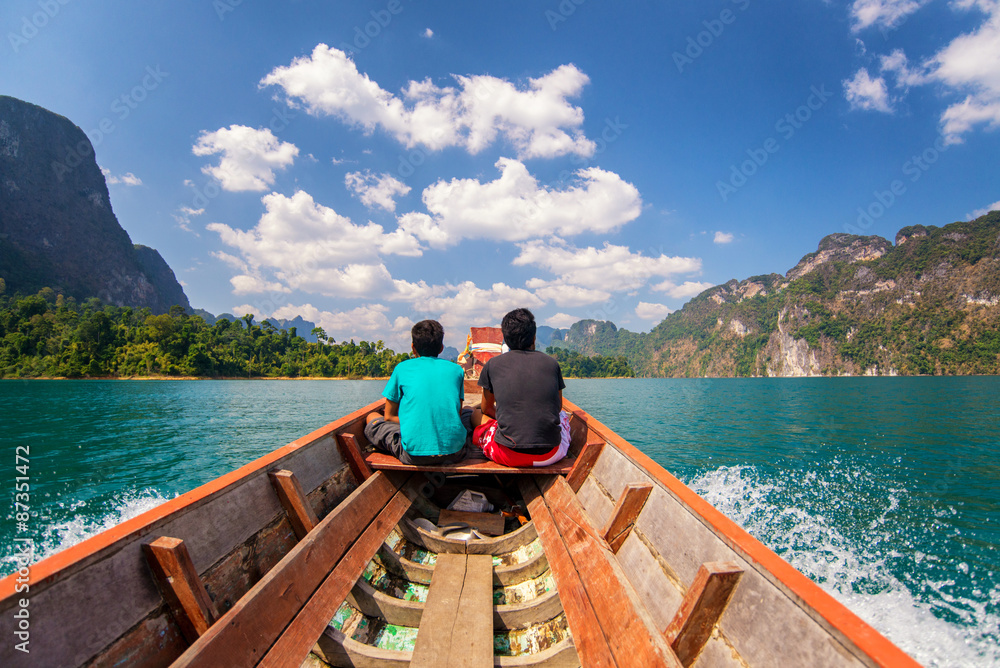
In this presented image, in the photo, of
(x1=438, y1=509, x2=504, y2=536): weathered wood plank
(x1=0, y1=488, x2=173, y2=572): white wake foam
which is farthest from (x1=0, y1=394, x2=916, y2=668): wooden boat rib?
(x1=0, y1=488, x2=173, y2=572): white wake foam

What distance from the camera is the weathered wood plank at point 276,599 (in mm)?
1807

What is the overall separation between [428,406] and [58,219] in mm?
182765

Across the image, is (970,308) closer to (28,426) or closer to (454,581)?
(454,581)

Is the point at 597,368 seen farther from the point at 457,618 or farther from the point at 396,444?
the point at 457,618

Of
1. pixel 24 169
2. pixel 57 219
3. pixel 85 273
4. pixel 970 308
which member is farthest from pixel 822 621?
pixel 24 169

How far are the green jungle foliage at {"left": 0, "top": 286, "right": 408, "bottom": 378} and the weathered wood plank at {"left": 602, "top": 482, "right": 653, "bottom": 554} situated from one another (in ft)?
191

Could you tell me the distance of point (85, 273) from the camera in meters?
124

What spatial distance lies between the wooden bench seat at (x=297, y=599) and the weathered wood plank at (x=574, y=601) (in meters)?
1.35

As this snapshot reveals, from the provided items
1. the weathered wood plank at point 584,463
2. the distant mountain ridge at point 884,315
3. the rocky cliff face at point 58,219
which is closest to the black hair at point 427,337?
the weathered wood plank at point 584,463

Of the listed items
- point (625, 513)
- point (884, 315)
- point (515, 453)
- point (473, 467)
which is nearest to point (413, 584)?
point (473, 467)

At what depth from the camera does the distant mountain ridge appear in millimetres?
93250

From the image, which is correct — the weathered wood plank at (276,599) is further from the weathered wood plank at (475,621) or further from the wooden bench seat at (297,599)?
the weathered wood plank at (475,621)

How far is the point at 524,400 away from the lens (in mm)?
3684

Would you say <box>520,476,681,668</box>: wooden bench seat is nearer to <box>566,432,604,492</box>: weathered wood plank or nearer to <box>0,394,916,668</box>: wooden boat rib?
<box>0,394,916,668</box>: wooden boat rib
